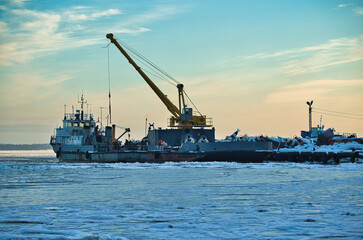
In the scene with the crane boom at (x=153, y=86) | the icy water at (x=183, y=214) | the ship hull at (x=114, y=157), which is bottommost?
the icy water at (x=183, y=214)

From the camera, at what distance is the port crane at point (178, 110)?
216ft

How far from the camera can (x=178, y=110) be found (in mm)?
69938

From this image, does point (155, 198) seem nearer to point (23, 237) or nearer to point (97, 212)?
point (97, 212)

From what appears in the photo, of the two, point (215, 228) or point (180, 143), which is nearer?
point (215, 228)

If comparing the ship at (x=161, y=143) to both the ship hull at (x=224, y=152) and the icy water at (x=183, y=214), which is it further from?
the icy water at (x=183, y=214)

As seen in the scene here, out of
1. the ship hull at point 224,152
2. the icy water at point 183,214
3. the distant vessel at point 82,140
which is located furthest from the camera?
the distant vessel at point 82,140

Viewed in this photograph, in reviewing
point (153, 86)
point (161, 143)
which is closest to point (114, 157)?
point (161, 143)

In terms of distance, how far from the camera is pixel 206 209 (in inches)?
528

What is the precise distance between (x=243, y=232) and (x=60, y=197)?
29.3 feet

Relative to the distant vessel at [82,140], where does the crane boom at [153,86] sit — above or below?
above

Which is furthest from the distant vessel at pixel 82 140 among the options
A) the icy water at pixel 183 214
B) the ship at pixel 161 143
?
the icy water at pixel 183 214

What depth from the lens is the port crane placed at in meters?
65.7

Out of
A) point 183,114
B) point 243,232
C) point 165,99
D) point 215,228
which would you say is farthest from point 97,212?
point 165,99

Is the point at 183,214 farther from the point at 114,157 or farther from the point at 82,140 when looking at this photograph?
the point at 82,140
